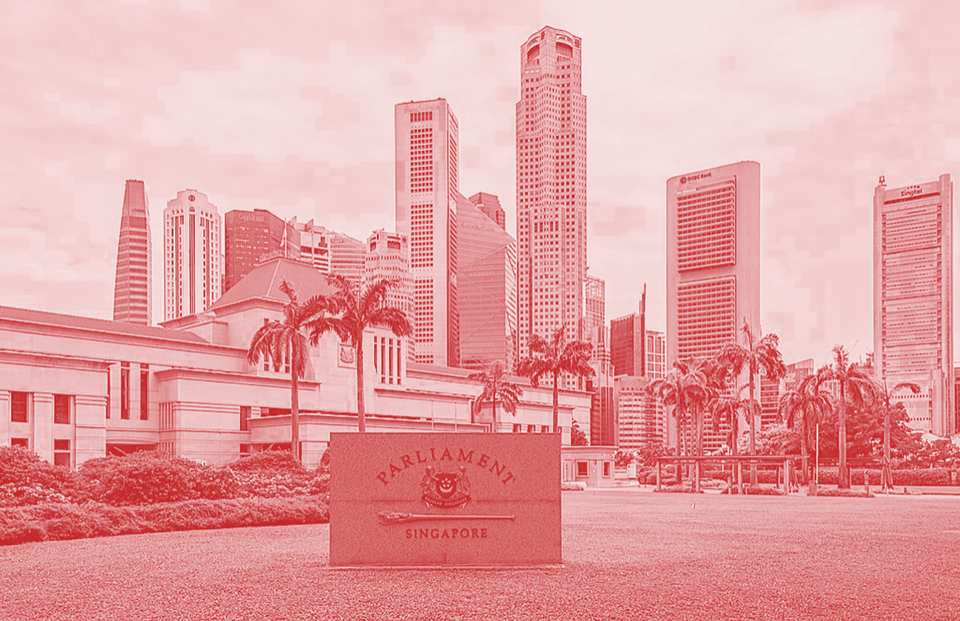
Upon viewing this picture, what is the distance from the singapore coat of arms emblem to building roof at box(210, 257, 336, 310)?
5795 centimetres

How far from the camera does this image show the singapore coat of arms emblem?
14.1 metres

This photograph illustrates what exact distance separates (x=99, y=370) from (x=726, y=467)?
70.1 meters

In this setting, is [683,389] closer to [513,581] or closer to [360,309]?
[360,309]

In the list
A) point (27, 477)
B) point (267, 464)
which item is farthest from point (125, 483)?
point (267, 464)

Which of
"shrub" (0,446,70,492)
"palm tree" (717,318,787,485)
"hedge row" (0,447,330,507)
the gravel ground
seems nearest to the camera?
the gravel ground

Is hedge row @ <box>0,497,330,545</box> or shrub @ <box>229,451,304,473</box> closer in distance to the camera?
hedge row @ <box>0,497,330,545</box>

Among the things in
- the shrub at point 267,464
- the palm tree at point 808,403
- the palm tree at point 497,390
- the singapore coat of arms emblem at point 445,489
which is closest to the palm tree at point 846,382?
the palm tree at point 808,403

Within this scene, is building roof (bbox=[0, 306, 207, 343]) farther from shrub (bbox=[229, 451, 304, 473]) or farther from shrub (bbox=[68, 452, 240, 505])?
shrub (bbox=[68, 452, 240, 505])

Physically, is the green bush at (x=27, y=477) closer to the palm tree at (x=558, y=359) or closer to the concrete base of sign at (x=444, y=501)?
the concrete base of sign at (x=444, y=501)

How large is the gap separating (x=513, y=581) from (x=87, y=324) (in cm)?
5687

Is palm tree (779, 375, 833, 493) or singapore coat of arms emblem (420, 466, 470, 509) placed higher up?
singapore coat of arms emblem (420, 466, 470, 509)

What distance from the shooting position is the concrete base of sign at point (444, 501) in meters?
13.9

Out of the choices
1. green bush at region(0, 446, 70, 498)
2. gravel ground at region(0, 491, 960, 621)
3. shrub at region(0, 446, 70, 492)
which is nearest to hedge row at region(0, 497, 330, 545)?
gravel ground at region(0, 491, 960, 621)

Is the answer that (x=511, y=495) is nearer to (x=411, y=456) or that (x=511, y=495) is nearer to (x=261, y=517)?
(x=411, y=456)
